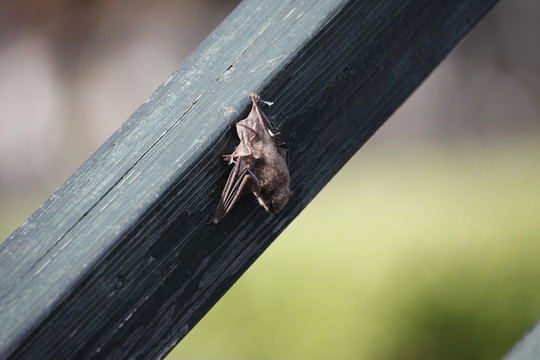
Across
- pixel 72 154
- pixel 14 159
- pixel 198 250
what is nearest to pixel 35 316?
pixel 198 250

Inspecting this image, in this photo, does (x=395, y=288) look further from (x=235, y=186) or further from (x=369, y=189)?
(x=235, y=186)

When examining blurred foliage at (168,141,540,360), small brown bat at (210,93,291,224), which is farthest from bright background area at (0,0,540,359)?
small brown bat at (210,93,291,224)

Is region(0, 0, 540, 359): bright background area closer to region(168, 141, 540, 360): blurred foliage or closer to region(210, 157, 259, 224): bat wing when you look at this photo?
region(168, 141, 540, 360): blurred foliage

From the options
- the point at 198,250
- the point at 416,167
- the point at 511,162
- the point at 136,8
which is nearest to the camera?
the point at 198,250

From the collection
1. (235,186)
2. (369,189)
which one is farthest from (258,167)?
(369,189)

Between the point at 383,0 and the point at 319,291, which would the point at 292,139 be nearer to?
the point at 383,0
